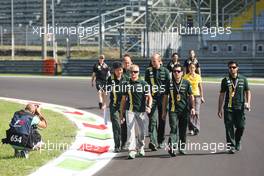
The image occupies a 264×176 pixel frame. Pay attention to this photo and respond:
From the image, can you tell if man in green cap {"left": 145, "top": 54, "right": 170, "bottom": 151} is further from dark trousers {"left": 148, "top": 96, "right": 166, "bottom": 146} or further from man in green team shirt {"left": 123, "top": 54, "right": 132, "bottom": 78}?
man in green team shirt {"left": 123, "top": 54, "right": 132, "bottom": 78}

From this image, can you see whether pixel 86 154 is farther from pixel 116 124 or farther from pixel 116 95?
pixel 116 95

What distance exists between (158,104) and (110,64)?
21.4 meters

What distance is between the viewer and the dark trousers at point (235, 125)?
1056 centimetres

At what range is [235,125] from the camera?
10.7 metres

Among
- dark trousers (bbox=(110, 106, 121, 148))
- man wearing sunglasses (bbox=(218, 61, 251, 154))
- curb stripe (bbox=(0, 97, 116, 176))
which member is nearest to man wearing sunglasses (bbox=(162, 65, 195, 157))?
man wearing sunglasses (bbox=(218, 61, 251, 154))

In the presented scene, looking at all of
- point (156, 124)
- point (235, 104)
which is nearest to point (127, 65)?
point (156, 124)

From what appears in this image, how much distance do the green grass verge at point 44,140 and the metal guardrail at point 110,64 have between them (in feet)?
50.5

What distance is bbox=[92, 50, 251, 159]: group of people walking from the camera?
10263 mm

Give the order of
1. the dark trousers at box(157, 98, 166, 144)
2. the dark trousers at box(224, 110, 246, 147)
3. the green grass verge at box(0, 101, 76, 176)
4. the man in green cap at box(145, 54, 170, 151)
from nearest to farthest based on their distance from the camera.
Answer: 1. the green grass verge at box(0, 101, 76, 176)
2. the dark trousers at box(224, 110, 246, 147)
3. the man in green cap at box(145, 54, 170, 151)
4. the dark trousers at box(157, 98, 166, 144)

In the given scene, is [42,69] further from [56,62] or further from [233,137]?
[233,137]

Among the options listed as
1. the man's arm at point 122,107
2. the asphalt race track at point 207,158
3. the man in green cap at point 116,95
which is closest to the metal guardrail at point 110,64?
the asphalt race track at point 207,158

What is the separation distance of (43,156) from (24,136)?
1.65ft

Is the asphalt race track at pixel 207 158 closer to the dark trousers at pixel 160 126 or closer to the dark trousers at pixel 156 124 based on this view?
the dark trousers at pixel 156 124

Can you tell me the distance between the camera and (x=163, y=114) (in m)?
10.7
